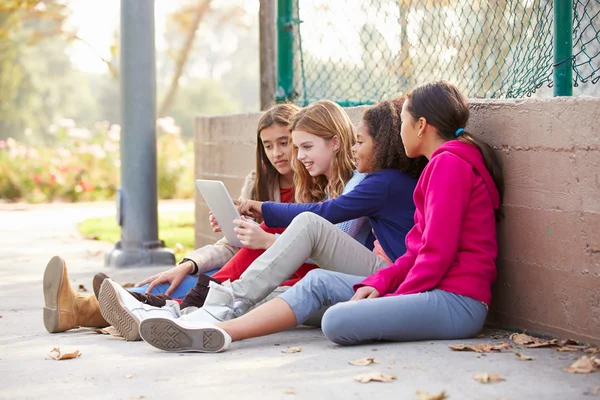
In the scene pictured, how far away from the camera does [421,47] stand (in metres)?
5.26

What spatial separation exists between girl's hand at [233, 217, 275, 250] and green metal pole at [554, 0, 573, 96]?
1.46m

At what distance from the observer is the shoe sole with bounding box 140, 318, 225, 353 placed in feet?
11.6

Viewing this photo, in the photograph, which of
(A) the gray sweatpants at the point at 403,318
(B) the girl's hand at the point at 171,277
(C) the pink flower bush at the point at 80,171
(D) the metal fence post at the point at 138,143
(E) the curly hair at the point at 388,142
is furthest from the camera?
(C) the pink flower bush at the point at 80,171

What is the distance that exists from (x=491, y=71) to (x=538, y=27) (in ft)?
1.73

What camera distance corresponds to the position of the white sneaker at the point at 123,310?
393 cm

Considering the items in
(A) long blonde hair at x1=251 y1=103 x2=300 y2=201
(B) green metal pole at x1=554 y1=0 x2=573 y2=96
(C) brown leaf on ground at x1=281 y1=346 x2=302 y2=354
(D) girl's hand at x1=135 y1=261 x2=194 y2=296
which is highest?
(B) green metal pole at x1=554 y1=0 x2=573 y2=96

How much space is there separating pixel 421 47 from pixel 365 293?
2.12m

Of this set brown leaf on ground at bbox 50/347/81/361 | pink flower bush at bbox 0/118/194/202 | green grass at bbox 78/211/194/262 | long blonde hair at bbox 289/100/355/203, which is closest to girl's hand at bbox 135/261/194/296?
long blonde hair at bbox 289/100/355/203

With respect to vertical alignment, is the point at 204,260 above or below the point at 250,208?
below

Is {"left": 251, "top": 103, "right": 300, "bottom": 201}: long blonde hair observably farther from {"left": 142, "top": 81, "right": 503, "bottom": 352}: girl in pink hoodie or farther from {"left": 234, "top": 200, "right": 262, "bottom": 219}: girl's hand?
{"left": 142, "top": 81, "right": 503, "bottom": 352}: girl in pink hoodie

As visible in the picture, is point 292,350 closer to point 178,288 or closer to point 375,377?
point 375,377

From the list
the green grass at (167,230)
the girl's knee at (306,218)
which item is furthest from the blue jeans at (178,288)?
the green grass at (167,230)

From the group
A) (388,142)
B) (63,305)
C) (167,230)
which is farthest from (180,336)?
(167,230)

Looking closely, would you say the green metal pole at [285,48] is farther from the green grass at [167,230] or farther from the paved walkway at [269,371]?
the paved walkway at [269,371]
